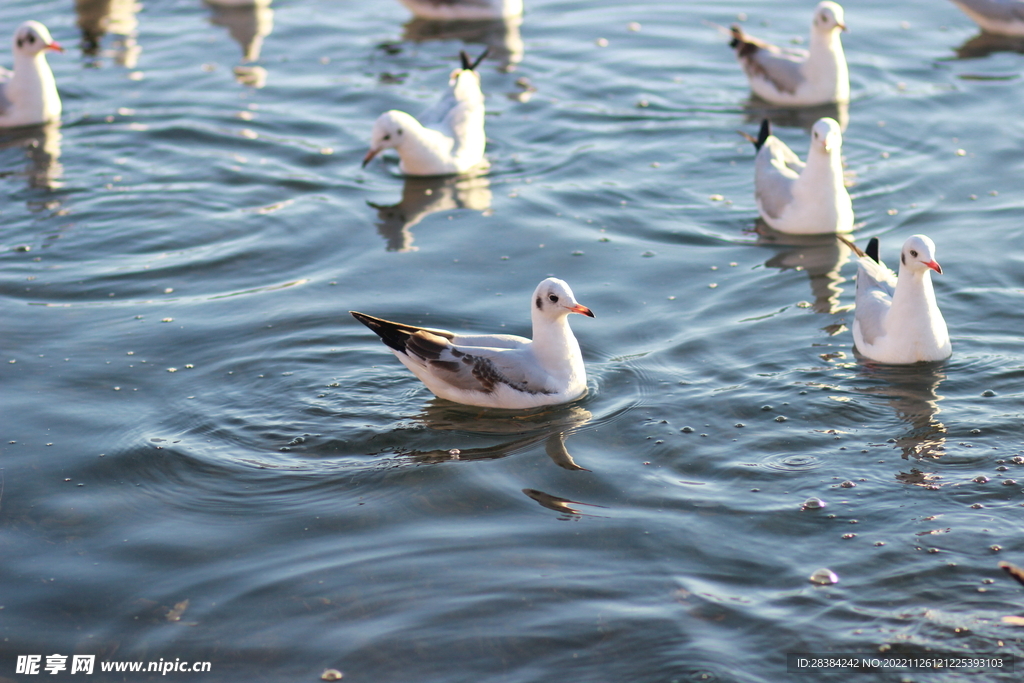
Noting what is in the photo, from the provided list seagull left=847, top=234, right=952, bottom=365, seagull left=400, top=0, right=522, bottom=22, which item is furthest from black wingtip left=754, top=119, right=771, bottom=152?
seagull left=400, top=0, right=522, bottom=22

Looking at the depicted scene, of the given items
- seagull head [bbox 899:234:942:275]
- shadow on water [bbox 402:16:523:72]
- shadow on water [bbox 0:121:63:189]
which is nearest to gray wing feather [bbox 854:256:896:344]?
seagull head [bbox 899:234:942:275]

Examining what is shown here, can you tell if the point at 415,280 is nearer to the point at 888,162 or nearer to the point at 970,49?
the point at 888,162

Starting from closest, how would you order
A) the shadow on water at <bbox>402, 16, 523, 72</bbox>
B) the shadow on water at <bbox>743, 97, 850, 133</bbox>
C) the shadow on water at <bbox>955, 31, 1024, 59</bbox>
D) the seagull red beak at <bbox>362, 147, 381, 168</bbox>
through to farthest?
the seagull red beak at <bbox>362, 147, 381, 168</bbox>
the shadow on water at <bbox>743, 97, 850, 133</bbox>
the shadow on water at <bbox>955, 31, 1024, 59</bbox>
the shadow on water at <bbox>402, 16, 523, 72</bbox>

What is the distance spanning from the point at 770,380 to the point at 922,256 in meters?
1.40

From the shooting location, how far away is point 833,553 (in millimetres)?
6648

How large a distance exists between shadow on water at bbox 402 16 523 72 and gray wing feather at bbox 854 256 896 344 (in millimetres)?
8016

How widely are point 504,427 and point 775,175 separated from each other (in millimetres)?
4740

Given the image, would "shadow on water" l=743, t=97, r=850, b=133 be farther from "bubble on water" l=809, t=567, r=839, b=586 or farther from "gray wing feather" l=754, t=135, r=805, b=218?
"bubble on water" l=809, t=567, r=839, b=586

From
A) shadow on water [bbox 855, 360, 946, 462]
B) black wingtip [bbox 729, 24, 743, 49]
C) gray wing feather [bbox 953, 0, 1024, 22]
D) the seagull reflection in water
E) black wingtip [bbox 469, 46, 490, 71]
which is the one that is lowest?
the seagull reflection in water

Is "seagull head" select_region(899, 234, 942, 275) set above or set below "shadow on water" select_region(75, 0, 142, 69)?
below

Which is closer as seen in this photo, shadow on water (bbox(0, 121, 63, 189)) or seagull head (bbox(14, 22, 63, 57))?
shadow on water (bbox(0, 121, 63, 189))

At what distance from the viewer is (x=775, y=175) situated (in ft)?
37.5

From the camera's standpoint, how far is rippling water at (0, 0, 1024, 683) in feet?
20.8

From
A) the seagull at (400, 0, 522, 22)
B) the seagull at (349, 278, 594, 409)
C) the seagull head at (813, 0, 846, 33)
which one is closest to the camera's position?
the seagull at (349, 278, 594, 409)
